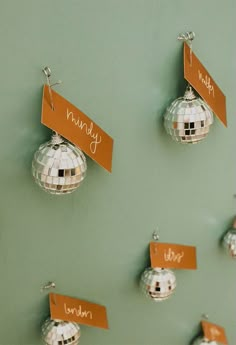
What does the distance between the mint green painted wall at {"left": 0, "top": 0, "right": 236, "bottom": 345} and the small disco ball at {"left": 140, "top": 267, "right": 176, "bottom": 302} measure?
0.10 feet

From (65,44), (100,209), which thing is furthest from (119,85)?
(100,209)

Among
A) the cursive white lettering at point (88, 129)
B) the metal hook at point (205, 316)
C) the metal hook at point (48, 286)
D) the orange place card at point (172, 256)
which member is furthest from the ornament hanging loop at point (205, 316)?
the cursive white lettering at point (88, 129)

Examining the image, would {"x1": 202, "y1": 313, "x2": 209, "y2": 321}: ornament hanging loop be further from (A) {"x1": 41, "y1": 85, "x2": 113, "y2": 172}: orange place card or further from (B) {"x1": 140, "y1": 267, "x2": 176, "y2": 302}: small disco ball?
(A) {"x1": 41, "y1": 85, "x2": 113, "y2": 172}: orange place card

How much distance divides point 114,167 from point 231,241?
366 millimetres

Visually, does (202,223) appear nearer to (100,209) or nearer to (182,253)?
(182,253)

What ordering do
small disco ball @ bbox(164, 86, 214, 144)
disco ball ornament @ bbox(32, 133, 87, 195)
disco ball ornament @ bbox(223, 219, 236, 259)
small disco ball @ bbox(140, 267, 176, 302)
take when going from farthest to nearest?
disco ball ornament @ bbox(223, 219, 236, 259), small disco ball @ bbox(140, 267, 176, 302), small disco ball @ bbox(164, 86, 214, 144), disco ball ornament @ bbox(32, 133, 87, 195)

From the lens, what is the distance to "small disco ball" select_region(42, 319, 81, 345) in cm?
85

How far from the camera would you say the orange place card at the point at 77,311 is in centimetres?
86

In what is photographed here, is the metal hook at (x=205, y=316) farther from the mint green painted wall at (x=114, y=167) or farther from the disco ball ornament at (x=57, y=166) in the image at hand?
the disco ball ornament at (x=57, y=166)

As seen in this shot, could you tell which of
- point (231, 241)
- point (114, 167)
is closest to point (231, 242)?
point (231, 241)

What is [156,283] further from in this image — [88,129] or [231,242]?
[88,129]

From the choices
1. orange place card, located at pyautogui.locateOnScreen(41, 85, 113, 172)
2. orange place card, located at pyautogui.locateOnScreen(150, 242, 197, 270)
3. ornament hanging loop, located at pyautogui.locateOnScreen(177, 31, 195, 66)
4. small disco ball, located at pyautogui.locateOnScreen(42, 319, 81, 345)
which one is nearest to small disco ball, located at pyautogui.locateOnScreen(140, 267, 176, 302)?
orange place card, located at pyautogui.locateOnScreen(150, 242, 197, 270)

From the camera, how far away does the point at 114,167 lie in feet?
2.72

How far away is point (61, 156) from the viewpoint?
0.69 meters
